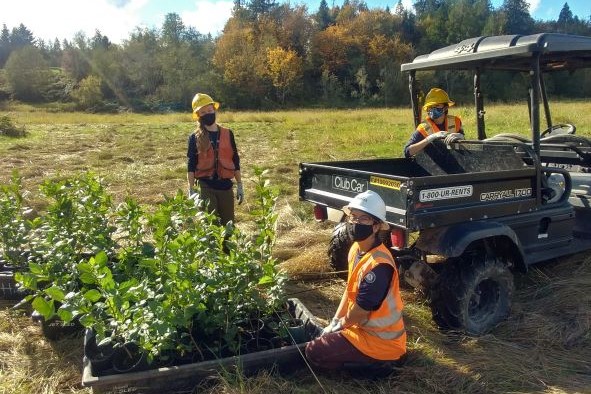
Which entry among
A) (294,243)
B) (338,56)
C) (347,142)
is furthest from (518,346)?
(338,56)

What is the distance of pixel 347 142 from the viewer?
1616cm

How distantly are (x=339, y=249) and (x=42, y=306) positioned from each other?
2629 millimetres

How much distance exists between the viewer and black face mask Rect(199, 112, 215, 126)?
466 cm

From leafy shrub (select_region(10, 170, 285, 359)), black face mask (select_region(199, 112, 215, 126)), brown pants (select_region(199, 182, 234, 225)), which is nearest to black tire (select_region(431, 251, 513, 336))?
leafy shrub (select_region(10, 170, 285, 359))

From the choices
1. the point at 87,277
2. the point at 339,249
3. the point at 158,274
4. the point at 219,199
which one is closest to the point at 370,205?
the point at 158,274

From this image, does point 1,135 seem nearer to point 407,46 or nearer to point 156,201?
point 156,201

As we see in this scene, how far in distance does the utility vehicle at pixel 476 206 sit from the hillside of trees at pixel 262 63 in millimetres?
46557

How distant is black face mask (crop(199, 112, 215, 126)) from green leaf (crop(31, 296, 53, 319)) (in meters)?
2.48

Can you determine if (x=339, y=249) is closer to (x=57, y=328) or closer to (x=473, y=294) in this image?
(x=473, y=294)

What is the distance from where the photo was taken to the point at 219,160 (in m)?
4.78

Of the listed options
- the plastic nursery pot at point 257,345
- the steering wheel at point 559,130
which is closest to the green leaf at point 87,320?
the plastic nursery pot at point 257,345

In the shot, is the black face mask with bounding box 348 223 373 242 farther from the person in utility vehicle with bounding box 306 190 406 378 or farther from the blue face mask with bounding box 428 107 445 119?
the blue face mask with bounding box 428 107 445 119

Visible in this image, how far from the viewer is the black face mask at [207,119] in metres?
4.66

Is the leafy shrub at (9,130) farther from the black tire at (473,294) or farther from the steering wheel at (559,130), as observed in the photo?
the black tire at (473,294)
